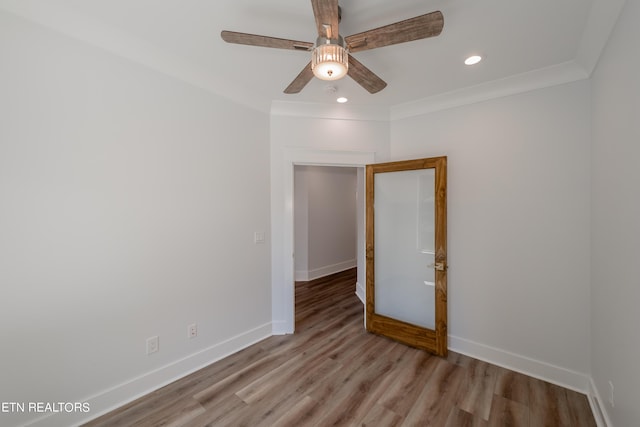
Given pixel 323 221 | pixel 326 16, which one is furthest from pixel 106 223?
pixel 323 221

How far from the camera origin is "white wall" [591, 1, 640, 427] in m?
1.33

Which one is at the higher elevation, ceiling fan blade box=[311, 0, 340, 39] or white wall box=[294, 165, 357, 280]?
ceiling fan blade box=[311, 0, 340, 39]

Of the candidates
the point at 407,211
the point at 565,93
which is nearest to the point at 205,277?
the point at 407,211

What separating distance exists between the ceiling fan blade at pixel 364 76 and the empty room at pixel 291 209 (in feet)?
0.07

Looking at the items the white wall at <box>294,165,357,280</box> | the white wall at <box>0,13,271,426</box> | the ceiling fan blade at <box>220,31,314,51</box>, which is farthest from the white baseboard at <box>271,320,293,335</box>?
the ceiling fan blade at <box>220,31,314,51</box>

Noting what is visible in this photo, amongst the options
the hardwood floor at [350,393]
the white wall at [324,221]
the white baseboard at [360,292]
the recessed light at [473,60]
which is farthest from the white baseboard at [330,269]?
the recessed light at [473,60]

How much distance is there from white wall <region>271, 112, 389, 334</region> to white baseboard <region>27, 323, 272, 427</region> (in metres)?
0.48

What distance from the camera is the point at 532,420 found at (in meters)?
1.86

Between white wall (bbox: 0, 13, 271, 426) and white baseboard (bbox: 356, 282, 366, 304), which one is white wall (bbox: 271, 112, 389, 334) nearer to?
white wall (bbox: 0, 13, 271, 426)

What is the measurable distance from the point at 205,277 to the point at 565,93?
11.7 feet

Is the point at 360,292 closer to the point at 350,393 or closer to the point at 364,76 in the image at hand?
the point at 350,393

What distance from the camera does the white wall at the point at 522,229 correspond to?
2193 millimetres

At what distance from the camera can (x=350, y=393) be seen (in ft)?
6.97

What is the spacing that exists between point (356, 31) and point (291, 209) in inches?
73.5
